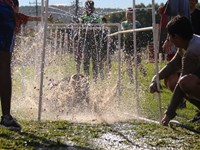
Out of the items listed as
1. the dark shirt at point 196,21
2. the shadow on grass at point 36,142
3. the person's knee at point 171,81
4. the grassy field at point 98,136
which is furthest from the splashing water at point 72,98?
the shadow on grass at point 36,142

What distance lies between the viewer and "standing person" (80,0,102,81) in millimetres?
8461

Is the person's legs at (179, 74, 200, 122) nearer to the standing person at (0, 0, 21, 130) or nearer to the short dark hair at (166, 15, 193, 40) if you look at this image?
the short dark hair at (166, 15, 193, 40)

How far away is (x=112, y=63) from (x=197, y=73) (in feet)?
13.3

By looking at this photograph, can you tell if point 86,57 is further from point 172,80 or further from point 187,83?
point 187,83

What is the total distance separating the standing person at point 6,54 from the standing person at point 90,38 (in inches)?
134

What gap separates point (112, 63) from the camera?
862cm

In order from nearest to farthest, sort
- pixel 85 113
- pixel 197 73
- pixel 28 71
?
pixel 197 73 → pixel 85 113 → pixel 28 71

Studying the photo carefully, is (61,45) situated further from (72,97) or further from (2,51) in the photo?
(2,51)

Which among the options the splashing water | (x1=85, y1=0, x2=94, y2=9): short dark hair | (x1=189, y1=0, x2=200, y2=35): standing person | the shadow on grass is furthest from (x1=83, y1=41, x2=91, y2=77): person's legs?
the shadow on grass

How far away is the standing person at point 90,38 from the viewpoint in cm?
846

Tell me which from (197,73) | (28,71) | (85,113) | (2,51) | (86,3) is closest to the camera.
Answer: (197,73)

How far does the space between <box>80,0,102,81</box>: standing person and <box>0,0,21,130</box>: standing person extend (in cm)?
341

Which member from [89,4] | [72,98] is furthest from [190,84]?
[89,4]

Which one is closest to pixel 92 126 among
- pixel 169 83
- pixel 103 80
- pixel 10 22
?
pixel 169 83
